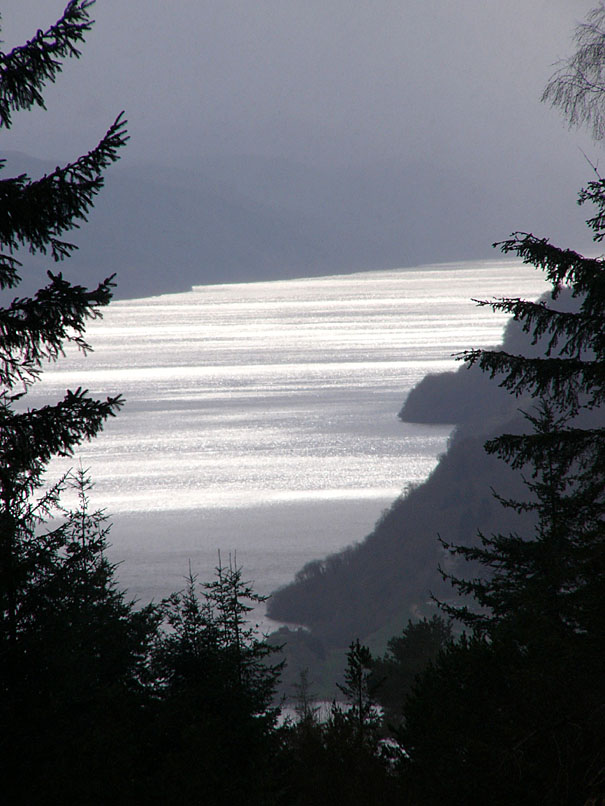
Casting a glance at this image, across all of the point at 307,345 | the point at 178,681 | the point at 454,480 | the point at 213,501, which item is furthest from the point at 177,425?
the point at 178,681

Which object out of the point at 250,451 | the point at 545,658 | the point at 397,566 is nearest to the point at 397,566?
the point at 397,566

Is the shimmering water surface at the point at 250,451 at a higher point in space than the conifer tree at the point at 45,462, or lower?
higher

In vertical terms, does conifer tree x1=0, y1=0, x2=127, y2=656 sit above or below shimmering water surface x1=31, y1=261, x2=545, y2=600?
below

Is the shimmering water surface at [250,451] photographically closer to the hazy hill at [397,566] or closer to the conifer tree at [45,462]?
the hazy hill at [397,566]

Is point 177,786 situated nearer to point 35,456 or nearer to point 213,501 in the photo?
point 35,456

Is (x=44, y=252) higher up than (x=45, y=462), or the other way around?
(x=44, y=252)

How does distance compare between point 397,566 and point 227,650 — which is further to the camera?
point 397,566

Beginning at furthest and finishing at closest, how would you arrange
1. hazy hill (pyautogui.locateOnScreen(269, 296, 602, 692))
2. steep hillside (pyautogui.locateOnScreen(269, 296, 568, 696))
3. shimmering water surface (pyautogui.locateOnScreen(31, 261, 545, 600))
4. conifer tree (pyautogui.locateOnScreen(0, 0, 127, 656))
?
shimmering water surface (pyautogui.locateOnScreen(31, 261, 545, 600)), steep hillside (pyautogui.locateOnScreen(269, 296, 568, 696)), hazy hill (pyautogui.locateOnScreen(269, 296, 602, 692)), conifer tree (pyautogui.locateOnScreen(0, 0, 127, 656))

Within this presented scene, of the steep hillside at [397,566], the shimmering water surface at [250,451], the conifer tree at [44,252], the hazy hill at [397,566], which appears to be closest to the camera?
the conifer tree at [44,252]

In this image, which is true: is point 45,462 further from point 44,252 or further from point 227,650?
point 227,650

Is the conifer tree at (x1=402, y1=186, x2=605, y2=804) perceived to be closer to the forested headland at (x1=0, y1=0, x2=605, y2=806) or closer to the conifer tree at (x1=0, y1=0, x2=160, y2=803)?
the forested headland at (x1=0, y1=0, x2=605, y2=806)

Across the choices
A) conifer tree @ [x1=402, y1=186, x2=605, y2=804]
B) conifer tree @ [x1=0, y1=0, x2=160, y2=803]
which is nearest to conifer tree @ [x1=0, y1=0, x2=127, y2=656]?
conifer tree @ [x1=0, y1=0, x2=160, y2=803]

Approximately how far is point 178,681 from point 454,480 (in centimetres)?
7053

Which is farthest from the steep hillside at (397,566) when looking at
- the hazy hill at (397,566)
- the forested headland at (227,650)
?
the forested headland at (227,650)
